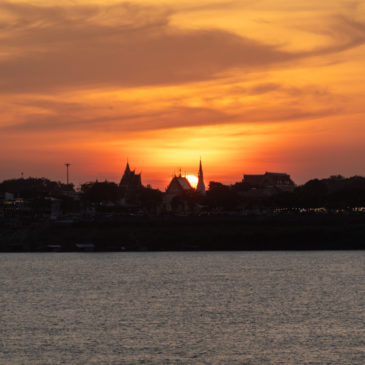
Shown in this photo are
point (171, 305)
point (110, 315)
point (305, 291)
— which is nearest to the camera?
point (110, 315)

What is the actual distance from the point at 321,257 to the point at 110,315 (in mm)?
97817

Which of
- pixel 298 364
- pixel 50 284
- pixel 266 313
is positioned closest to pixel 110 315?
pixel 266 313

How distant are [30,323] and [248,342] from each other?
19846mm

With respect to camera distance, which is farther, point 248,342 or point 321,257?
point 321,257

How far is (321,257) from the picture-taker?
172375mm

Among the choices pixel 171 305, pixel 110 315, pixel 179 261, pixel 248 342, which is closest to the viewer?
pixel 248 342

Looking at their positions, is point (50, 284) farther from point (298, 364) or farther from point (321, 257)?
point (321, 257)

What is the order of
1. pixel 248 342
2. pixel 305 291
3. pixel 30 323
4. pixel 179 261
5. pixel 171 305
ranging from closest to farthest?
pixel 248 342
pixel 30 323
pixel 171 305
pixel 305 291
pixel 179 261

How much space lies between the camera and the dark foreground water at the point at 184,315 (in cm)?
6069

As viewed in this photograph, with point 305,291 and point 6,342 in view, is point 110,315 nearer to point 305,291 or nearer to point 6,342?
point 6,342

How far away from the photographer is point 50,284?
113 metres

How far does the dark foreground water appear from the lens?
199 ft

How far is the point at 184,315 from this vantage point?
79750 mm

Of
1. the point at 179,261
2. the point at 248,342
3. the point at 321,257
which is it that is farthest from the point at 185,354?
the point at 321,257
